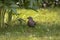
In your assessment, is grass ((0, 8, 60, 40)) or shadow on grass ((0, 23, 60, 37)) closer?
grass ((0, 8, 60, 40))

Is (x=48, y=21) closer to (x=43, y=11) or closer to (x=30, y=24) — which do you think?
(x=30, y=24)

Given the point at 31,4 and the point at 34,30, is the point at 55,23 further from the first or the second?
the point at 31,4

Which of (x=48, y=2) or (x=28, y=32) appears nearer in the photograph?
(x=28, y=32)

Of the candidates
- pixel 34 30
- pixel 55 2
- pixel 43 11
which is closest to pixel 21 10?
pixel 43 11

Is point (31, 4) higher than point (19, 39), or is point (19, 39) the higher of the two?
Answer: point (31, 4)

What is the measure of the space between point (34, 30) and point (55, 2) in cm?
286

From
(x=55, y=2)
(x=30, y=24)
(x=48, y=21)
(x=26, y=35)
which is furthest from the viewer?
(x=55, y=2)

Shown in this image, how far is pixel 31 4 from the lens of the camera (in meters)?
4.99

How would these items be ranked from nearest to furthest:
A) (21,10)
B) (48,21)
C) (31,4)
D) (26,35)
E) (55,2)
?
(31,4) < (26,35) < (48,21) < (21,10) < (55,2)

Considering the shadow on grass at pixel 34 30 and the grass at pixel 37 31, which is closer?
the grass at pixel 37 31

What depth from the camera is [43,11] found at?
7703mm

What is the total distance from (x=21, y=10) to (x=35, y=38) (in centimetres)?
255

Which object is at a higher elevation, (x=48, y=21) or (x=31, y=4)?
(x=31, y=4)

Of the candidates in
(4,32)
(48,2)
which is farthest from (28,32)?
(48,2)
